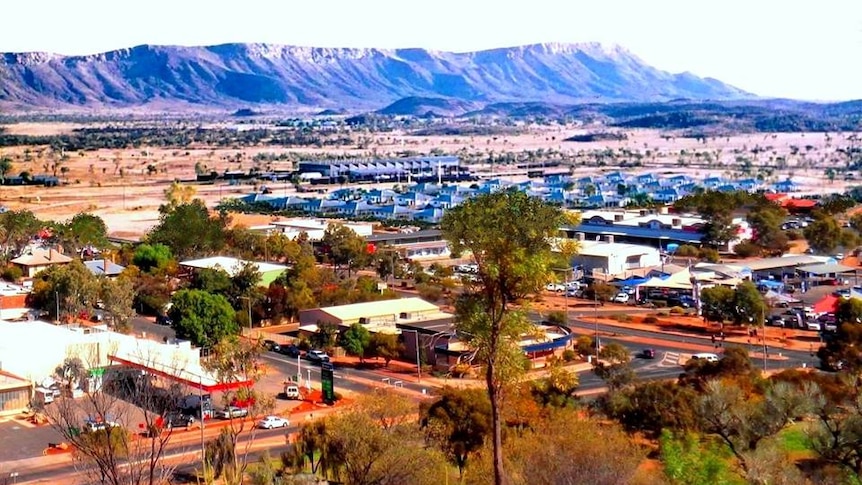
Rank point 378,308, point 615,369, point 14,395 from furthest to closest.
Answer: point 378,308 → point 14,395 → point 615,369

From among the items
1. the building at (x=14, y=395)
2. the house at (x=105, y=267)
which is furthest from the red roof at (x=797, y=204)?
the building at (x=14, y=395)

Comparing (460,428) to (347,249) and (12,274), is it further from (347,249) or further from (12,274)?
(347,249)

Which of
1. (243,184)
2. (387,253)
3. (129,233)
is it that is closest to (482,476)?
(387,253)

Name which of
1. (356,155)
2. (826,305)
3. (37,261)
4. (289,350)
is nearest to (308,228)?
(37,261)

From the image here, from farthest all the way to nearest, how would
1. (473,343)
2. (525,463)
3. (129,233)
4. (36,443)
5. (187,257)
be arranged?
(129,233), (187,257), (36,443), (525,463), (473,343)

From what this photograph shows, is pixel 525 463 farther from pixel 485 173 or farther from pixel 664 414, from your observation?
pixel 485 173
